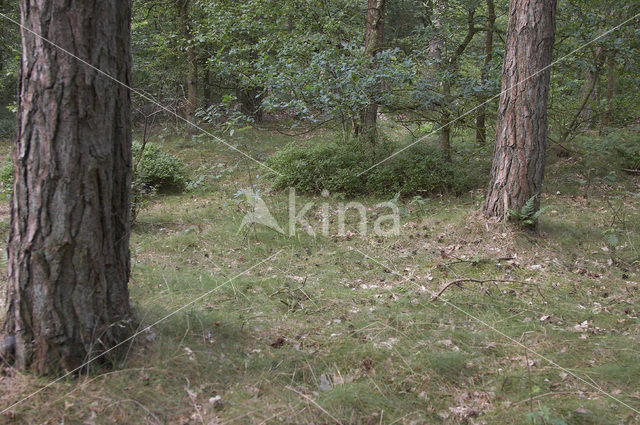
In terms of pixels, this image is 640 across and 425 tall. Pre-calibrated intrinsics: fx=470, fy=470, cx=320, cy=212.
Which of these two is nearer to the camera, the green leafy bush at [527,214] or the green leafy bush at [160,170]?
the green leafy bush at [527,214]

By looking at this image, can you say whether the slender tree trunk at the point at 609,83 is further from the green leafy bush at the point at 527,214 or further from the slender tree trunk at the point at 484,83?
the green leafy bush at the point at 527,214

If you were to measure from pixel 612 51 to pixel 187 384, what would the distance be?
27.4 feet

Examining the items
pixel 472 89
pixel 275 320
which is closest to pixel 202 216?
pixel 275 320

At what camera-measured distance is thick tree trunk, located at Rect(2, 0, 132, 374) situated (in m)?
2.29

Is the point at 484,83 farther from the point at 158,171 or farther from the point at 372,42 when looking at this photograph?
the point at 158,171

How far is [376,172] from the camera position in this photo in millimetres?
7621

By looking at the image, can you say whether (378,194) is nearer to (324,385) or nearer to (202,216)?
(202,216)

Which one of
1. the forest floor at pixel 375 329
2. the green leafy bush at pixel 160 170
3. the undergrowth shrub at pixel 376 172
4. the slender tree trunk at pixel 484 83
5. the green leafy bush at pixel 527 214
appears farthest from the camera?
the green leafy bush at pixel 160 170

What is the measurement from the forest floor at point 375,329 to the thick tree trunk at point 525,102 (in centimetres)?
51

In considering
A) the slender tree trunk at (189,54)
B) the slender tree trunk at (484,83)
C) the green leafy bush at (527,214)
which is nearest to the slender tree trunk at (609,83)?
the slender tree trunk at (484,83)

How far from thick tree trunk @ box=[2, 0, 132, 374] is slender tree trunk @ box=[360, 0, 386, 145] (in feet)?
19.1

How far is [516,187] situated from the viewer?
5207mm

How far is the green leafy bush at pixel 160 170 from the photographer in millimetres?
7730

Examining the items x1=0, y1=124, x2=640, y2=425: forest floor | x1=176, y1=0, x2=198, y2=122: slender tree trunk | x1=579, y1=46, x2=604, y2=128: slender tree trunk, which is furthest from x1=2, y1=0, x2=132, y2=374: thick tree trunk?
x1=176, y1=0, x2=198, y2=122: slender tree trunk
